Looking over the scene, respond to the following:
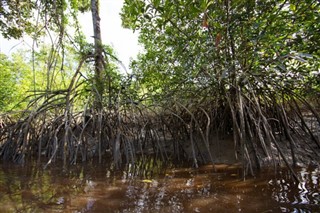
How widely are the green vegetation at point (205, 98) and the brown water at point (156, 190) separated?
34cm

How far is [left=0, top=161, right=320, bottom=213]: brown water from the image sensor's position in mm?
1672

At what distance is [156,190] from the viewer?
2.07 meters

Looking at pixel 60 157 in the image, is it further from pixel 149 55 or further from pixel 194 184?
pixel 149 55

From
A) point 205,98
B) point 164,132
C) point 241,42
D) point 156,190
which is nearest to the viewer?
point 156,190

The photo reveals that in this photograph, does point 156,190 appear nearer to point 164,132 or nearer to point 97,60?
point 164,132

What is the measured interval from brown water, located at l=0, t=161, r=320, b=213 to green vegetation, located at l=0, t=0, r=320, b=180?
0.34 meters

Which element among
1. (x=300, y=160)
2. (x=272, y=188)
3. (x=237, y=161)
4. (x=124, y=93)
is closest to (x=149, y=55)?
(x=124, y=93)

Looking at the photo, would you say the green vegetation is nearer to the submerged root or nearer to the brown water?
the submerged root

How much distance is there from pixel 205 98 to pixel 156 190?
193cm

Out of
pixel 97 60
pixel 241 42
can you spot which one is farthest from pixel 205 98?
pixel 97 60

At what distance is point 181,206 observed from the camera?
1700 mm

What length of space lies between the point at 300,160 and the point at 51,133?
3.22m

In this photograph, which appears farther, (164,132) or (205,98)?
(164,132)

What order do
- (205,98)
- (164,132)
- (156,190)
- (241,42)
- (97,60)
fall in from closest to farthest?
(156,190), (241,42), (205,98), (164,132), (97,60)
